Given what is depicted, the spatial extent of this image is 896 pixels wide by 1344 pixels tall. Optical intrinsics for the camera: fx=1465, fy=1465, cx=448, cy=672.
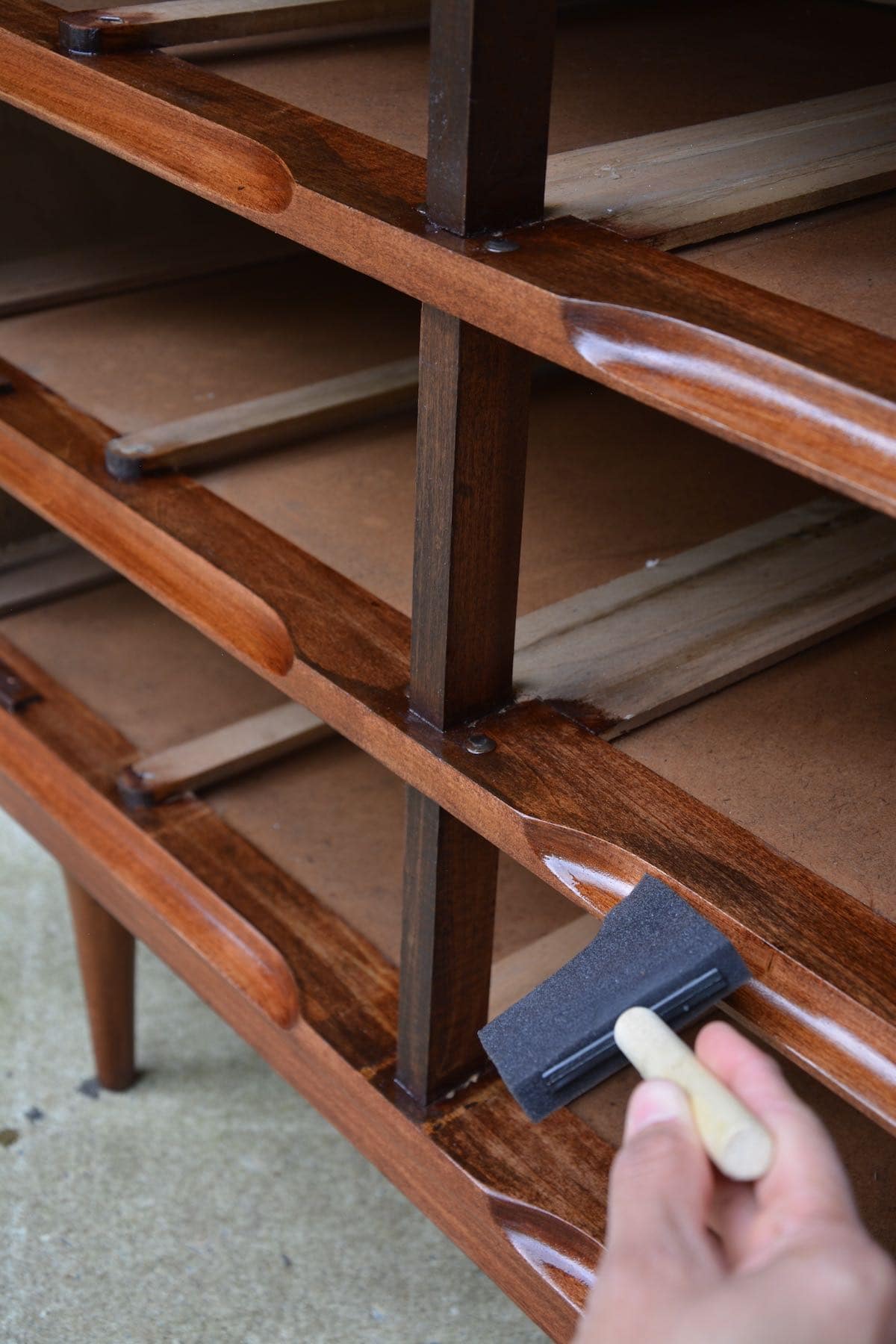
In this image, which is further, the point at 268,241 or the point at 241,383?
the point at 268,241

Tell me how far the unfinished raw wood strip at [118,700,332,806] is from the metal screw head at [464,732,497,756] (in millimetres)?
341

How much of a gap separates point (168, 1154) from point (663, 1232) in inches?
28.7

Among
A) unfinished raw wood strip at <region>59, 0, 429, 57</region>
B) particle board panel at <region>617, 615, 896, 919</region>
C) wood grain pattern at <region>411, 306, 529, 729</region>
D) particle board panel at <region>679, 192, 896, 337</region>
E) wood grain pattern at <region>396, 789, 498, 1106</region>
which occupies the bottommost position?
wood grain pattern at <region>396, 789, 498, 1106</region>

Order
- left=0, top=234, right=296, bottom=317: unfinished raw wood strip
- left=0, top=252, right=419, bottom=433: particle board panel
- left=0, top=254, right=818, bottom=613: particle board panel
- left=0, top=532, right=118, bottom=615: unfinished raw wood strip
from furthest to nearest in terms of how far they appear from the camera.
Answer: left=0, top=532, right=118, bottom=615: unfinished raw wood strip → left=0, top=234, right=296, bottom=317: unfinished raw wood strip → left=0, top=252, right=419, bottom=433: particle board panel → left=0, top=254, right=818, bottom=613: particle board panel

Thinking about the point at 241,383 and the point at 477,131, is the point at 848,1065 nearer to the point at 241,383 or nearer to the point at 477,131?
the point at 477,131

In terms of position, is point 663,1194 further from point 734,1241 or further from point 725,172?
point 725,172

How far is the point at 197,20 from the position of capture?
605 mm

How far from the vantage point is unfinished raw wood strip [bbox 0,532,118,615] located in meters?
1.07

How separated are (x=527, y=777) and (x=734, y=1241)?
0.19 metres

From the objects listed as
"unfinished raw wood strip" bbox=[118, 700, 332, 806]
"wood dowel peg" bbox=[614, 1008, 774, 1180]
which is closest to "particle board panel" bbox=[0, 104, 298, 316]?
"unfinished raw wood strip" bbox=[118, 700, 332, 806]

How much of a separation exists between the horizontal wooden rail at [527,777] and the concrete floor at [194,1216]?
47 centimetres

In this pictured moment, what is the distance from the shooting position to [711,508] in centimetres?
73

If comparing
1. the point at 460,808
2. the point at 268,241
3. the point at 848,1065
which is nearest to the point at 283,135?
the point at 460,808

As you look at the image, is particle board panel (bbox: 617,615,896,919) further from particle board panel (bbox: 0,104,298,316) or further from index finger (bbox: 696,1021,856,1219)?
particle board panel (bbox: 0,104,298,316)
